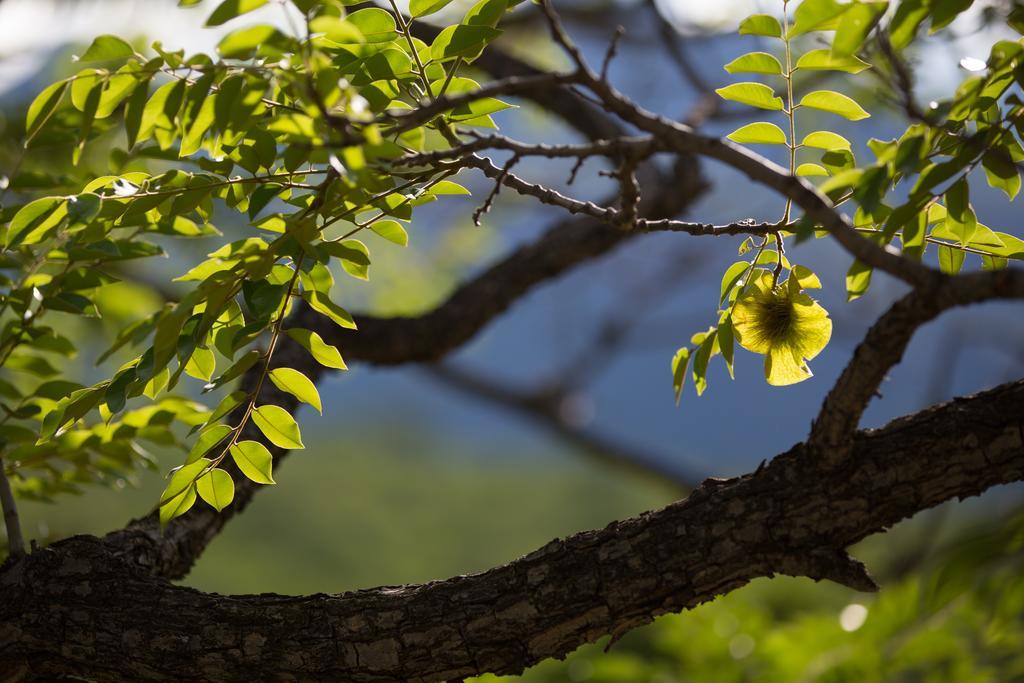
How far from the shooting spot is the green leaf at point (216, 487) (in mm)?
831

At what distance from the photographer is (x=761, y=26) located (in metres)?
0.68

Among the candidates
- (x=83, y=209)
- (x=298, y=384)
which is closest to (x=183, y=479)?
(x=298, y=384)

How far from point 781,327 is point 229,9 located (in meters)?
0.50

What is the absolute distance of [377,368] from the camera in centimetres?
155

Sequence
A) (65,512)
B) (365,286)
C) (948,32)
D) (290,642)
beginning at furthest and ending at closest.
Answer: (65,512) → (365,286) → (948,32) → (290,642)

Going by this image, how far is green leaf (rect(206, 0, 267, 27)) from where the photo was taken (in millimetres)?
554

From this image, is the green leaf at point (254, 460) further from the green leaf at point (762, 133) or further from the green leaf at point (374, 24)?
the green leaf at point (762, 133)

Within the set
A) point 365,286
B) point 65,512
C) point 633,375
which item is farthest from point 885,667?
point 633,375

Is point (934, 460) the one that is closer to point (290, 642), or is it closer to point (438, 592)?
point (438, 592)

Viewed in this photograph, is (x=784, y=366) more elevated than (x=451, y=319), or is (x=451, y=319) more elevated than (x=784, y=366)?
(x=451, y=319)

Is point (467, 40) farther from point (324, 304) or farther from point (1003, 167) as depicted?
point (1003, 167)

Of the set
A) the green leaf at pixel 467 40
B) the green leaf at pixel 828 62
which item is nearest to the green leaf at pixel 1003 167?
the green leaf at pixel 828 62

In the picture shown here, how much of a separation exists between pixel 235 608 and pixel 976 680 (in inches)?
45.5

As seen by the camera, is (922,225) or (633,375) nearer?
(922,225)
